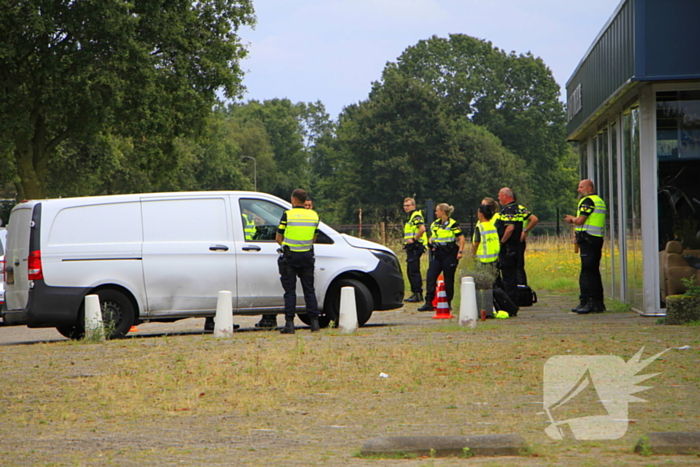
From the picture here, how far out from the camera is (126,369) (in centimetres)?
922

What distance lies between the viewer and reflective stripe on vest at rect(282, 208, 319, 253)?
1195 centimetres

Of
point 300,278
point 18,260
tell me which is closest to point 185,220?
point 300,278

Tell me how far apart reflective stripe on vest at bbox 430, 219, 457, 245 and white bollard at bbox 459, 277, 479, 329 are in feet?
10.4

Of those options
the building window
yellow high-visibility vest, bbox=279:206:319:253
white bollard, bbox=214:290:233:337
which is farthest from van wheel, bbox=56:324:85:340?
the building window

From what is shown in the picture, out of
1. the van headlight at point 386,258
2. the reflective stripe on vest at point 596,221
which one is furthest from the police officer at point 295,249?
the reflective stripe on vest at point 596,221

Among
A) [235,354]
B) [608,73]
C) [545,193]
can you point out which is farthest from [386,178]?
[235,354]

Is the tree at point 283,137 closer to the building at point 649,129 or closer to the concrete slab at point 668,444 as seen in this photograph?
the building at point 649,129

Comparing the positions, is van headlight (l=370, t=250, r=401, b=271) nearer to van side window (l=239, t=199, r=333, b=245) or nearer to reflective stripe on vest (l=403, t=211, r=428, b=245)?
van side window (l=239, t=199, r=333, b=245)

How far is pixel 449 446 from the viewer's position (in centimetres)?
552

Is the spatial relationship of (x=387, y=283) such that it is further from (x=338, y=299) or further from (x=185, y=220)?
(x=185, y=220)

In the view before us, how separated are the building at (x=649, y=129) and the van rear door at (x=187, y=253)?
18.2ft

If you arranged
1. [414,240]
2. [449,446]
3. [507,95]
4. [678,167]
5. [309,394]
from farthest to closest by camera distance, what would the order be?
[507,95] → [414,240] → [678,167] → [309,394] → [449,446]

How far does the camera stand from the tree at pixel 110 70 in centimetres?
2602

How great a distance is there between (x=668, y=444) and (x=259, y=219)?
8251 millimetres
